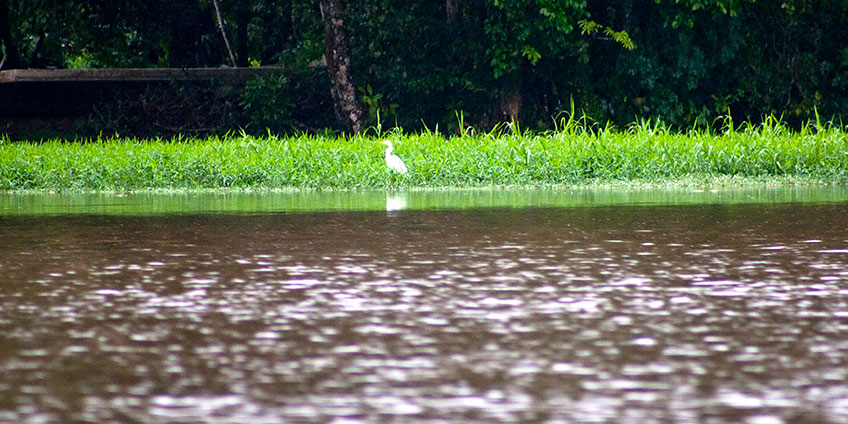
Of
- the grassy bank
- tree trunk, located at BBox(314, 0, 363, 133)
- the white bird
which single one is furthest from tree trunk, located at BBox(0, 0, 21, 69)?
the white bird

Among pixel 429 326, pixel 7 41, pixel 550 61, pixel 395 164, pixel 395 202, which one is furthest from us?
pixel 7 41

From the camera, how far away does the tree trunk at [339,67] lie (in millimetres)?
23219

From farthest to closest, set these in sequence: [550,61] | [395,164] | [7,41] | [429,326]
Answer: [7,41], [550,61], [395,164], [429,326]

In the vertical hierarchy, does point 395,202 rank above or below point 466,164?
below

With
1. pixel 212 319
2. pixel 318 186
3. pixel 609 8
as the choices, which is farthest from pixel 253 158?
pixel 212 319

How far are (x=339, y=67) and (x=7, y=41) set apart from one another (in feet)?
23.4

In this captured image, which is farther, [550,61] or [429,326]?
[550,61]

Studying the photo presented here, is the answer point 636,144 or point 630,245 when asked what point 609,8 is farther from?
point 630,245

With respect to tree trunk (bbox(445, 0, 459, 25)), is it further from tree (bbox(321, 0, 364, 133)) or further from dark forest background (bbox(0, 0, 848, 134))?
tree (bbox(321, 0, 364, 133))

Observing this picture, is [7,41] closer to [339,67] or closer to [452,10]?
[339,67]

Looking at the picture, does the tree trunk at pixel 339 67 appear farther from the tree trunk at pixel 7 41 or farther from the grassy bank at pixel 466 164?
the tree trunk at pixel 7 41

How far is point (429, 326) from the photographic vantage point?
15.8 ft

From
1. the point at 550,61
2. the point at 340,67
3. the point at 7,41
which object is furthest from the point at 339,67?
the point at 7,41

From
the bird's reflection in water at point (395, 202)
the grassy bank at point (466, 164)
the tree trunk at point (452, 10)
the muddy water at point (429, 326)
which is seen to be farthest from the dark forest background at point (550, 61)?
the muddy water at point (429, 326)
